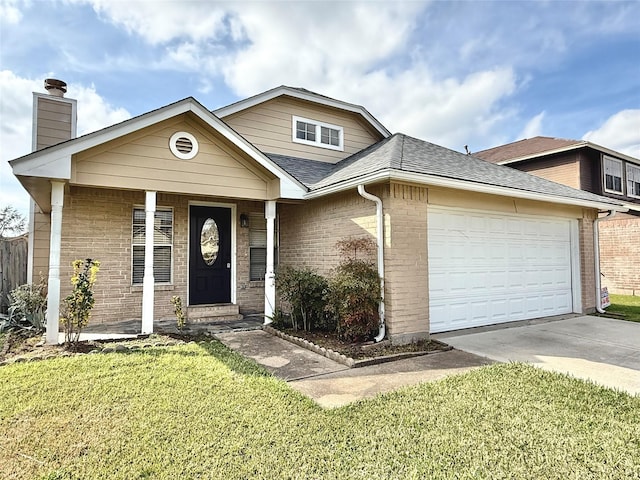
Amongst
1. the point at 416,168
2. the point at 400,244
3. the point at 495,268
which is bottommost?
the point at 495,268

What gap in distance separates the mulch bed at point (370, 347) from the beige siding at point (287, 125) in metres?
5.98

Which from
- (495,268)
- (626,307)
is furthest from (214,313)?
(626,307)

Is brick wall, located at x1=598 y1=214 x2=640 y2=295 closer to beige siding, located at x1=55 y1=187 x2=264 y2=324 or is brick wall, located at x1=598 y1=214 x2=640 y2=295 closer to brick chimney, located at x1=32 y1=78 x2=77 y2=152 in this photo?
beige siding, located at x1=55 y1=187 x2=264 y2=324

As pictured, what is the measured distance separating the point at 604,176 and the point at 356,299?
19860 mm

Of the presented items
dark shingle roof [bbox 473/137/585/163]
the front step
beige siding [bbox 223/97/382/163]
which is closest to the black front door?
the front step

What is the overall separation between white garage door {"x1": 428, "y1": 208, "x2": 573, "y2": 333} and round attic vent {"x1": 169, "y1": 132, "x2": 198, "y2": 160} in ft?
16.0

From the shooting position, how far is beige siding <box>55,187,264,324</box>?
778cm

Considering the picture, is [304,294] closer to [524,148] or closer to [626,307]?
[626,307]

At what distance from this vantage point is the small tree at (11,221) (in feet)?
56.7

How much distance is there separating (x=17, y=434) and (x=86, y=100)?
914 cm

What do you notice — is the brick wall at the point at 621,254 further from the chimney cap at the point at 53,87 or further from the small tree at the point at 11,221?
the small tree at the point at 11,221

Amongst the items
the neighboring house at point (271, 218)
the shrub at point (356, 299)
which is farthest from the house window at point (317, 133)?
the shrub at point (356, 299)

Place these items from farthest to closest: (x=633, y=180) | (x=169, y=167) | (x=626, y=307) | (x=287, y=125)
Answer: (x=633, y=180) < (x=626, y=307) < (x=287, y=125) < (x=169, y=167)

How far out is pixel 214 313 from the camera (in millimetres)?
8656
